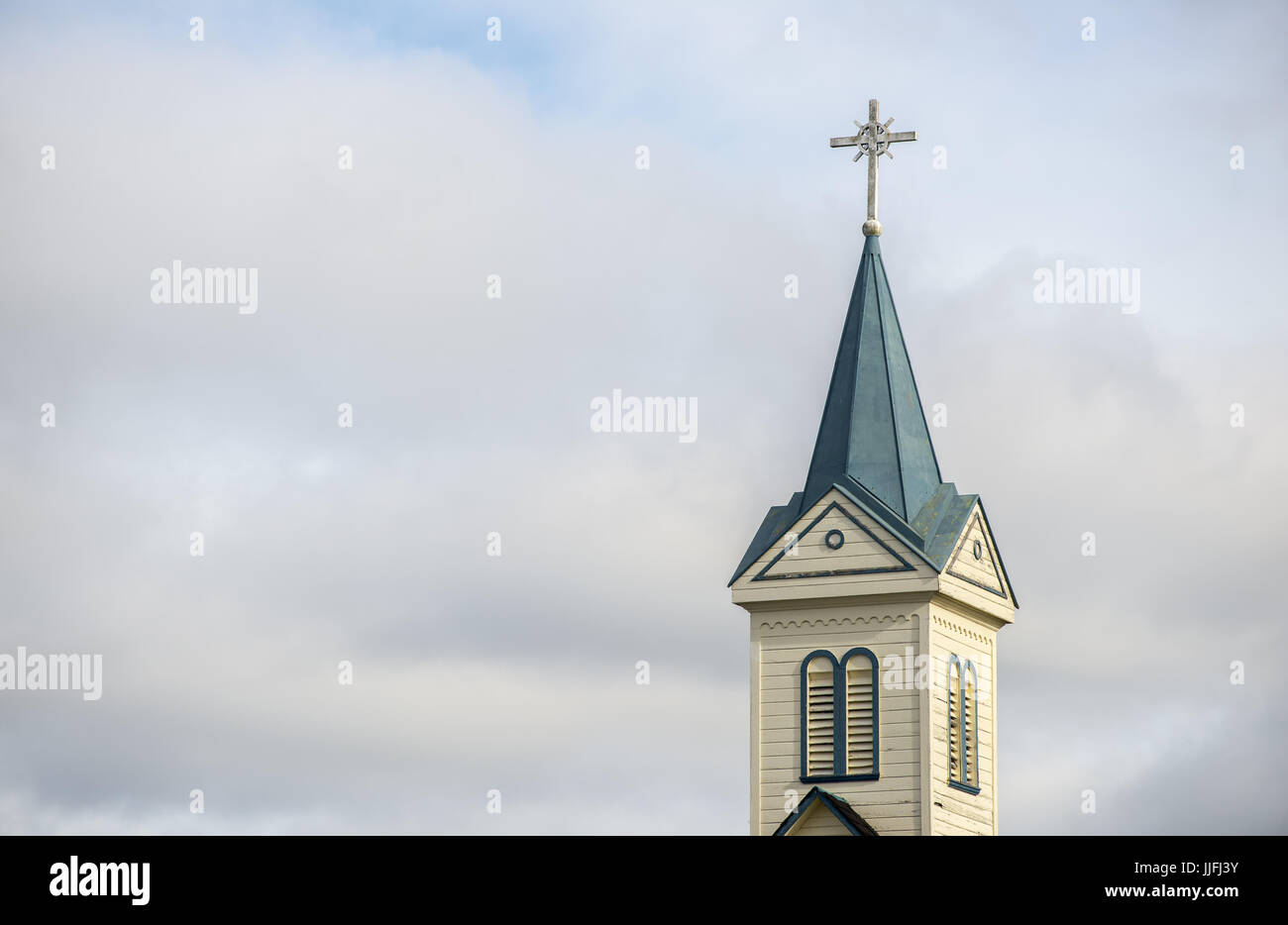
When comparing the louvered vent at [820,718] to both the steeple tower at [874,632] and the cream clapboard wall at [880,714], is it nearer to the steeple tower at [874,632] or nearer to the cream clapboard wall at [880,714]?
the steeple tower at [874,632]

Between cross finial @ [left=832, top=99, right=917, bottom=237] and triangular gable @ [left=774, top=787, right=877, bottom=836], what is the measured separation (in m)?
12.7

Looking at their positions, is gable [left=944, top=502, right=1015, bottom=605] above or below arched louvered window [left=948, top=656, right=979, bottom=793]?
above

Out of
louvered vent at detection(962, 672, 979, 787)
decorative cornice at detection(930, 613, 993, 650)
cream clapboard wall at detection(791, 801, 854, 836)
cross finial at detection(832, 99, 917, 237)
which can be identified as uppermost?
cross finial at detection(832, 99, 917, 237)

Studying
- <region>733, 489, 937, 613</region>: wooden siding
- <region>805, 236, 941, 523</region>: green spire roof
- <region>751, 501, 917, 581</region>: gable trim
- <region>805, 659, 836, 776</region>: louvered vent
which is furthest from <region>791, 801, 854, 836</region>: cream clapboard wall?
<region>805, 236, 941, 523</region>: green spire roof

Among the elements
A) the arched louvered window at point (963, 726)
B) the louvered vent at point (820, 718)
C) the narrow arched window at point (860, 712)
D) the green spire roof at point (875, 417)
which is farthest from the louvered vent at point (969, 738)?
the green spire roof at point (875, 417)

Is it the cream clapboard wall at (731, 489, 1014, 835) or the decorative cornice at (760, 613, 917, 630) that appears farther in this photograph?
the decorative cornice at (760, 613, 917, 630)

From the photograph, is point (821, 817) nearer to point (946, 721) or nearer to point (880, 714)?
point (880, 714)

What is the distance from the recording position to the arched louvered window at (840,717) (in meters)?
51.2

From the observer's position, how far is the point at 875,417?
53594 millimetres

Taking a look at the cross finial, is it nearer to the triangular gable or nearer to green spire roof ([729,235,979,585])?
green spire roof ([729,235,979,585])

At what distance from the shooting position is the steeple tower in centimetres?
5097

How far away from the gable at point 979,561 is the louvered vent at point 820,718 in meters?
3.34

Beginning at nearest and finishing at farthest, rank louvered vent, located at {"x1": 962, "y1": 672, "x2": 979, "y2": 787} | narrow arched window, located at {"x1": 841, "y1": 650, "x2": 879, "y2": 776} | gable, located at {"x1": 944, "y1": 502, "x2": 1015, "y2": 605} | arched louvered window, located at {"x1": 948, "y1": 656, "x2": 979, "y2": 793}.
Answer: narrow arched window, located at {"x1": 841, "y1": 650, "x2": 879, "y2": 776}
arched louvered window, located at {"x1": 948, "y1": 656, "x2": 979, "y2": 793}
gable, located at {"x1": 944, "y1": 502, "x2": 1015, "y2": 605}
louvered vent, located at {"x1": 962, "y1": 672, "x2": 979, "y2": 787}

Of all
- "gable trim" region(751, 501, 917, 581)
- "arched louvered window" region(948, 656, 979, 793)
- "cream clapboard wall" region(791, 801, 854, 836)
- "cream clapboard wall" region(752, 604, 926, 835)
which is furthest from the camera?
"arched louvered window" region(948, 656, 979, 793)
